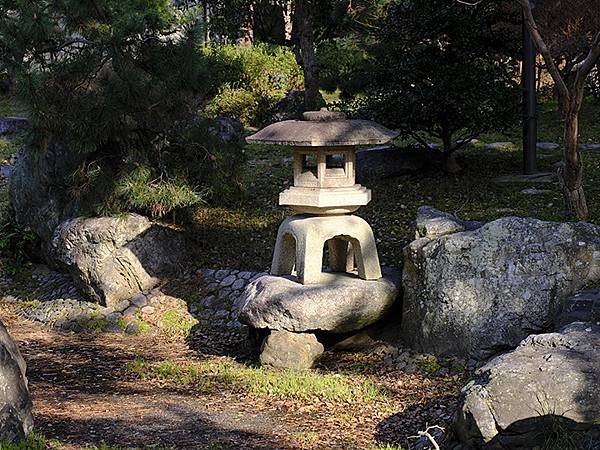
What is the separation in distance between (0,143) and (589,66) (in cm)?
1272

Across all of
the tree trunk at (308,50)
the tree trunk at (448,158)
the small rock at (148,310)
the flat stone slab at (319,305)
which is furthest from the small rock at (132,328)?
the tree trunk at (308,50)

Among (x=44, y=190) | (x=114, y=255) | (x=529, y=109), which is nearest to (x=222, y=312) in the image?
(x=114, y=255)

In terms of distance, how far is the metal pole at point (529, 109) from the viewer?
11.0 metres

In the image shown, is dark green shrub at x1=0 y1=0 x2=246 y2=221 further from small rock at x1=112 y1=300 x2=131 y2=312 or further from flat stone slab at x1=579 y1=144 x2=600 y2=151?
flat stone slab at x1=579 y1=144 x2=600 y2=151

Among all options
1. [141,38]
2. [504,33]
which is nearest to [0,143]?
[141,38]

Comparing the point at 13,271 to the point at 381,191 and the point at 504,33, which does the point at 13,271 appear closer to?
the point at 381,191

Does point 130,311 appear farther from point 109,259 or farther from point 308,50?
point 308,50

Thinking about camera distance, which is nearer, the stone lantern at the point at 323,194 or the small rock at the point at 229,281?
the stone lantern at the point at 323,194

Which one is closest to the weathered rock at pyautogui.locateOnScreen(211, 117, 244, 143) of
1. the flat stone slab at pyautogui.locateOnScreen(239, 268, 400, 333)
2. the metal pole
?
the flat stone slab at pyautogui.locateOnScreen(239, 268, 400, 333)

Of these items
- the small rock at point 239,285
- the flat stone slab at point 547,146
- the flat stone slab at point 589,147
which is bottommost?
the small rock at point 239,285

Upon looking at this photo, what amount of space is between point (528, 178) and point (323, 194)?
14.7 feet

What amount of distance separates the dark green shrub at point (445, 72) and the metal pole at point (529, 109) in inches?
7.2

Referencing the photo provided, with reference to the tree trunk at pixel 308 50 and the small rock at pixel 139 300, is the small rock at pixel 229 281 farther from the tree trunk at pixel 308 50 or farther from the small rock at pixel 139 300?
the tree trunk at pixel 308 50

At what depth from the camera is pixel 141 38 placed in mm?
9328
